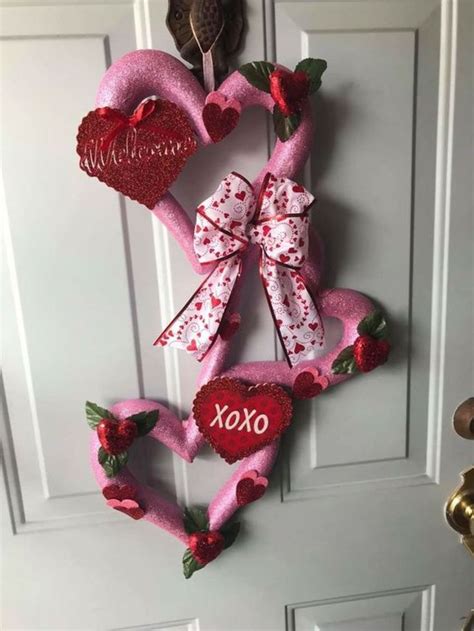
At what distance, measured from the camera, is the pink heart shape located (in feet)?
2.05

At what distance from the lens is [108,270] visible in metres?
0.71

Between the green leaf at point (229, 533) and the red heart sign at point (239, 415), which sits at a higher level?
the red heart sign at point (239, 415)

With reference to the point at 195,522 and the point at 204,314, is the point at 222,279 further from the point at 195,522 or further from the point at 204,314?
the point at 195,522

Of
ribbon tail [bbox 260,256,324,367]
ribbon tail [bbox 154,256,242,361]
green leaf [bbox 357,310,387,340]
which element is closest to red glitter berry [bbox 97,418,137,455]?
ribbon tail [bbox 154,256,242,361]

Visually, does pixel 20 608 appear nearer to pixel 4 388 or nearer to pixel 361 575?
pixel 4 388

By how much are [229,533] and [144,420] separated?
0.74ft

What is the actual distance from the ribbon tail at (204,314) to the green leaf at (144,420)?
0.33ft

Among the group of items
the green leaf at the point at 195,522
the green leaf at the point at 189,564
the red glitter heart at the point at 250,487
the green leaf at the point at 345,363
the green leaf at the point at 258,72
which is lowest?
the green leaf at the point at 189,564

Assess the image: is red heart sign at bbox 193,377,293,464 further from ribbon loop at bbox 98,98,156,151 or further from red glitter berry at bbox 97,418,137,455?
ribbon loop at bbox 98,98,156,151

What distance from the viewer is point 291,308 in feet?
2.22

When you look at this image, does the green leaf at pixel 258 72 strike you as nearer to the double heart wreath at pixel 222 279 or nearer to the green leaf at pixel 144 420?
the double heart wreath at pixel 222 279

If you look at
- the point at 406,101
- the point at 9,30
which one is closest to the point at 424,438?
the point at 406,101

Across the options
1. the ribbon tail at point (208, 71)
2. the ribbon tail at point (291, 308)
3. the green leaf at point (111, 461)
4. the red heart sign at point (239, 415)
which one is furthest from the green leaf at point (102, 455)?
the ribbon tail at point (208, 71)

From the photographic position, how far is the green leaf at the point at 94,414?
73 cm
